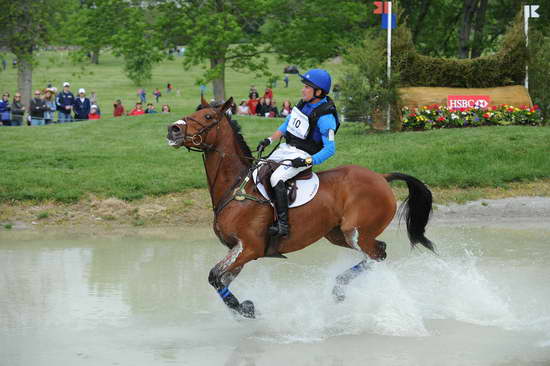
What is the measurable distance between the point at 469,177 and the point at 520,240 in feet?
10.7

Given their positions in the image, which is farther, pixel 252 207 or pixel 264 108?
pixel 264 108

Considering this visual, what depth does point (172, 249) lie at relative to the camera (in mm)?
12398

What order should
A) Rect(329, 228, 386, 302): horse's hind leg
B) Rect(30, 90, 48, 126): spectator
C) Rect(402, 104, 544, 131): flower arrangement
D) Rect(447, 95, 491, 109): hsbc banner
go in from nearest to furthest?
Rect(329, 228, 386, 302): horse's hind leg
Rect(402, 104, 544, 131): flower arrangement
Rect(447, 95, 491, 109): hsbc banner
Rect(30, 90, 48, 126): spectator

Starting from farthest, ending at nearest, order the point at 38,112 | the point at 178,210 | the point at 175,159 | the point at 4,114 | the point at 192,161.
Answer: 1. the point at 4,114
2. the point at 38,112
3. the point at 175,159
4. the point at 192,161
5. the point at 178,210

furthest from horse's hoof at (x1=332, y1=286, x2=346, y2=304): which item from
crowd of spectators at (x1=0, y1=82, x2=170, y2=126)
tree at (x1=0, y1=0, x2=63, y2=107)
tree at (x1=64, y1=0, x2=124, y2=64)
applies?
tree at (x1=64, y1=0, x2=124, y2=64)

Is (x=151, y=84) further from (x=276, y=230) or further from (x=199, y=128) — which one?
(x=276, y=230)

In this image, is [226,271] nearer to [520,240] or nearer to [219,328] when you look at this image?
[219,328]

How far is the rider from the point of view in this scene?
8477 millimetres

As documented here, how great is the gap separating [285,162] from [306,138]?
38 centimetres

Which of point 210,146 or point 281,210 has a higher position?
point 210,146

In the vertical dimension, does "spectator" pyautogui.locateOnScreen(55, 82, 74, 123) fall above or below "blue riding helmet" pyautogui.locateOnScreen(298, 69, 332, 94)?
below

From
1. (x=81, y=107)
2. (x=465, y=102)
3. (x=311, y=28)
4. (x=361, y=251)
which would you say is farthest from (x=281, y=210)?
(x=311, y=28)

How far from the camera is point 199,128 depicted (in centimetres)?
830

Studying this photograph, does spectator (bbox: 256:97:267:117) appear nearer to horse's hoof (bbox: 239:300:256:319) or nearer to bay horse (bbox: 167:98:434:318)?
bay horse (bbox: 167:98:434:318)
